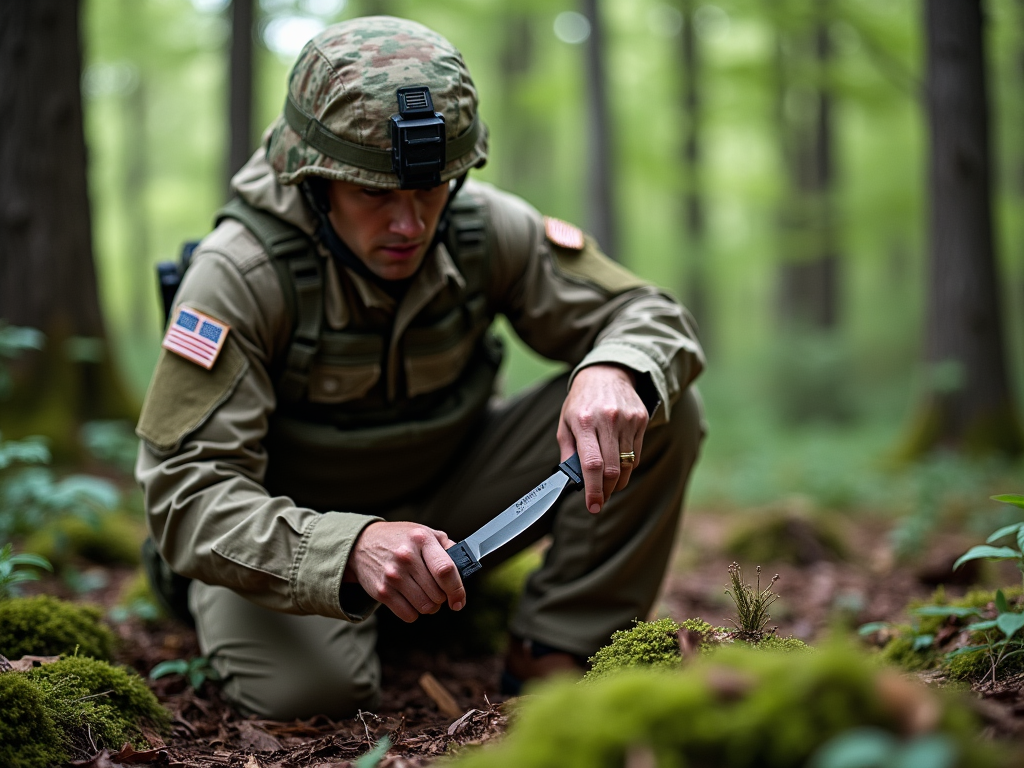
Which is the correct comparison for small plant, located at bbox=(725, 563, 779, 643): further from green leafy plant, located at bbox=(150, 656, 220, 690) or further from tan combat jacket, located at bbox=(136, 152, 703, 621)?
green leafy plant, located at bbox=(150, 656, 220, 690)

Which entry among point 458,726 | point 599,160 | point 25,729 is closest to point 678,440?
point 458,726

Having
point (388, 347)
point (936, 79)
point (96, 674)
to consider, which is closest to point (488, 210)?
point (388, 347)

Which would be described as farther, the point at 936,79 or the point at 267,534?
the point at 936,79

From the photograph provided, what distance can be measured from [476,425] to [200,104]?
20.1 metres

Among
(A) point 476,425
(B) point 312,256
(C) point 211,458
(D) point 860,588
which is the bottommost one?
(D) point 860,588

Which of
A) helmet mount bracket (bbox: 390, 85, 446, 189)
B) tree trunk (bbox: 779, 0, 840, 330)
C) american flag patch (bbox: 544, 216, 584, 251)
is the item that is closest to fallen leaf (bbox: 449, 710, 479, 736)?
helmet mount bracket (bbox: 390, 85, 446, 189)

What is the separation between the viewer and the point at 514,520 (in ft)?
7.01

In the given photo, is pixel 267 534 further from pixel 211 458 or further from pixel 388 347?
pixel 388 347

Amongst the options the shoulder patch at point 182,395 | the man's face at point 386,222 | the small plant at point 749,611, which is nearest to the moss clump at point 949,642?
the small plant at point 749,611

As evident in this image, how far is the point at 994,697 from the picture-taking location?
164 centimetres

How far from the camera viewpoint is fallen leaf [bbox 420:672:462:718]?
95.5 inches

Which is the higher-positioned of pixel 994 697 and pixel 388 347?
pixel 388 347

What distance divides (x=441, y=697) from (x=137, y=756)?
2.94ft

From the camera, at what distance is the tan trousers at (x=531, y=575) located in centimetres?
246
